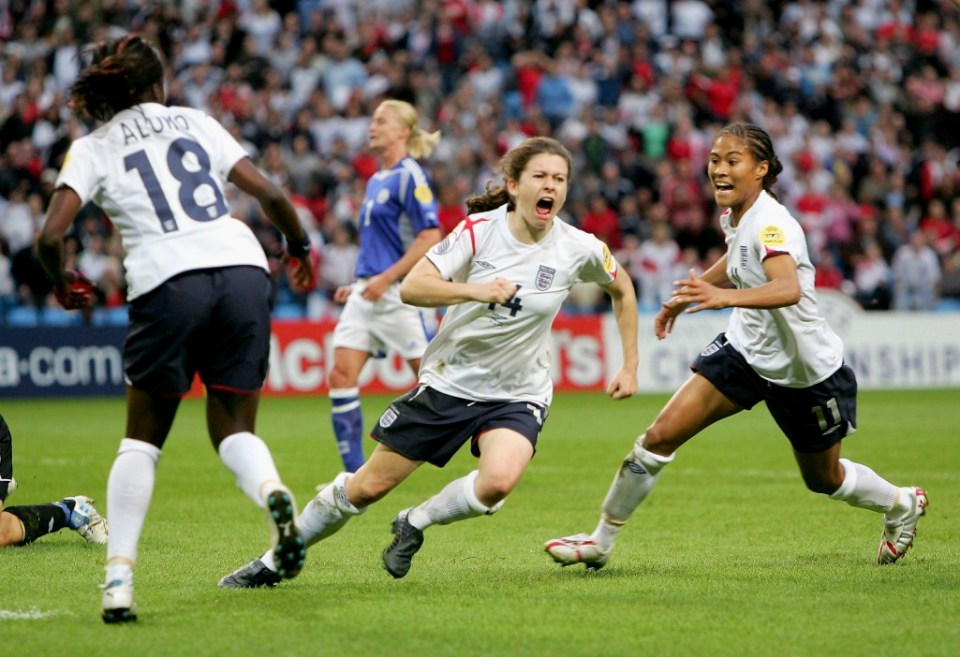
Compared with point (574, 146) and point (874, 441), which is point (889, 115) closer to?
point (574, 146)

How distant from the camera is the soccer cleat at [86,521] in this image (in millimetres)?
7168

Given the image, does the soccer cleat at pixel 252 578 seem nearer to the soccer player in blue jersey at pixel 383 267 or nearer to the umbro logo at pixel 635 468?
the umbro logo at pixel 635 468

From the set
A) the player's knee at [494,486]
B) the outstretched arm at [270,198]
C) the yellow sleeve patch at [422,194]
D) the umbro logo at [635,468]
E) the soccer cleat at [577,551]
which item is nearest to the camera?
the outstretched arm at [270,198]

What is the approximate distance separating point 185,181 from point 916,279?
17647 millimetres

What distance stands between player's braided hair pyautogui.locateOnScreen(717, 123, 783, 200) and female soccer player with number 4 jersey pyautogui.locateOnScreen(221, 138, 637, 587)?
0.89 m

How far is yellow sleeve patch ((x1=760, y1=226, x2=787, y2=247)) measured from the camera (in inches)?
240

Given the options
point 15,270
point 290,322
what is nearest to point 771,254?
point 290,322

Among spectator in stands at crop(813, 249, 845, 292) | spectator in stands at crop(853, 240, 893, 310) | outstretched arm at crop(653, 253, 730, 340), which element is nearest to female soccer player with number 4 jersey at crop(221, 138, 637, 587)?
outstretched arm at crop(653, 253, 730, 340)

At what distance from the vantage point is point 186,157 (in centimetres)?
523

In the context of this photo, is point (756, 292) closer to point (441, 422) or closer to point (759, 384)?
point (759, 384)

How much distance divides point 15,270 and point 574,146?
869cm

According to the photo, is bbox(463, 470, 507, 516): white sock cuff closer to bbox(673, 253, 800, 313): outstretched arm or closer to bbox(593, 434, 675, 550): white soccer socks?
bbox(593, 434, 675, 550): white soccer socks

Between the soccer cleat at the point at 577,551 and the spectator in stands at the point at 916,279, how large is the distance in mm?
15670

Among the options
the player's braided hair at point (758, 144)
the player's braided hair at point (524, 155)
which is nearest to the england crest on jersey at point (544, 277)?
the player's braided hair at point (524, 155)
